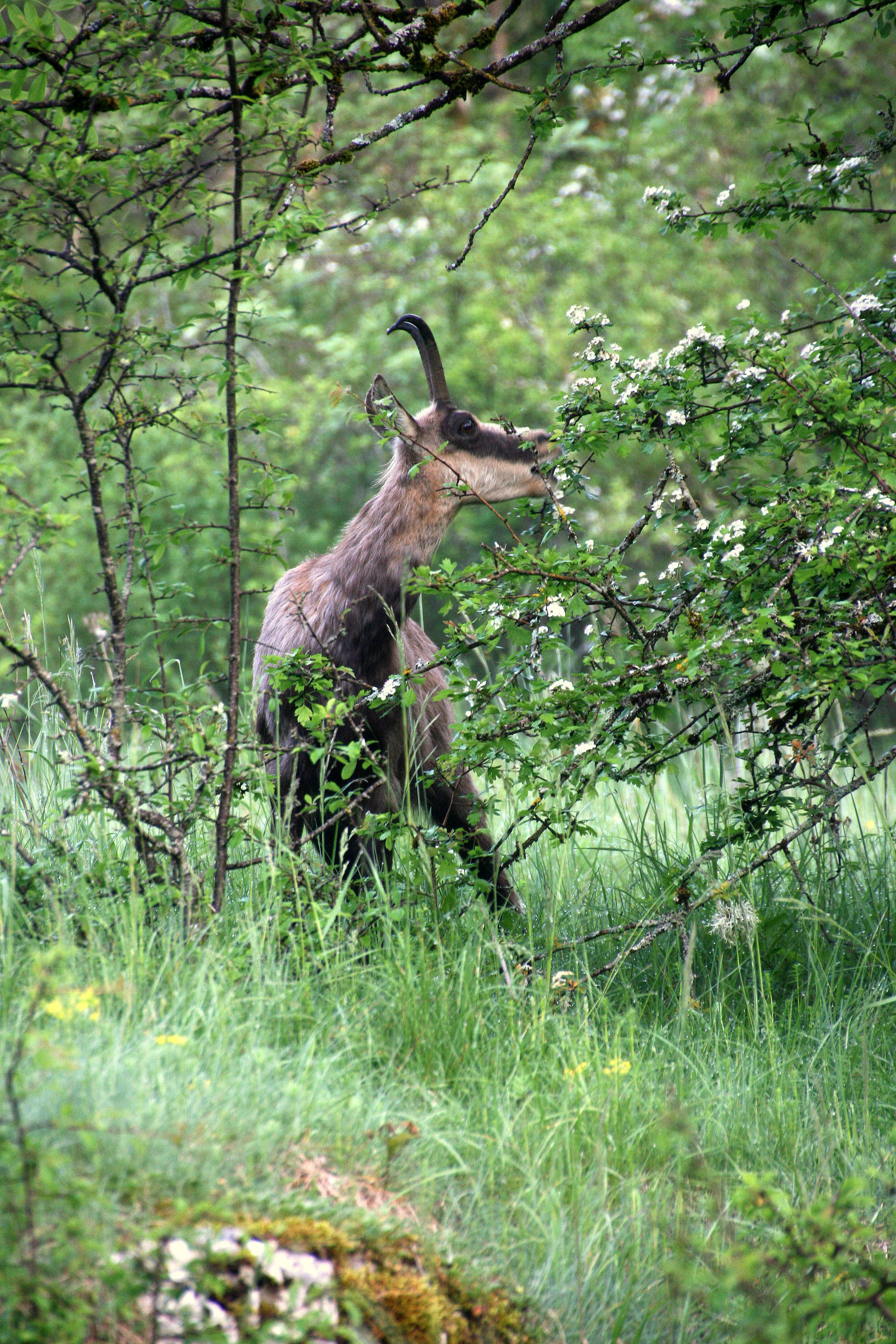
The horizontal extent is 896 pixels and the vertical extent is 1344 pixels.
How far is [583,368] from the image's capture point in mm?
4078

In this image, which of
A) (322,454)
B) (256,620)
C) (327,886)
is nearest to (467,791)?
(327,886)

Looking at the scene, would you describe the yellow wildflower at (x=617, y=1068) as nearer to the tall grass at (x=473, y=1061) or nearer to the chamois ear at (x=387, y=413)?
the tall grass at (x=473, y=1061)

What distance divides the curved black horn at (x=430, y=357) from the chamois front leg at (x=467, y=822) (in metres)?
1.99

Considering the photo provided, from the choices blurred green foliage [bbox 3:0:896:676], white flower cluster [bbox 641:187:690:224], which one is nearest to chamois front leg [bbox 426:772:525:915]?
white flower cluster [bbox 641:187:690:224]

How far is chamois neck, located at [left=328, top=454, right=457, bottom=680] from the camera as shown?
514 cm

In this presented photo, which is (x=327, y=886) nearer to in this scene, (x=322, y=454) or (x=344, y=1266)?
(x=344, y=1266)

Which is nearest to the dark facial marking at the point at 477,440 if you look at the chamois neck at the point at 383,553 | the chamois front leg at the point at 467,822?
the chamois neck at the point at 383,553

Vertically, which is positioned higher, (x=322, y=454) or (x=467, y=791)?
(x=322, y=454)

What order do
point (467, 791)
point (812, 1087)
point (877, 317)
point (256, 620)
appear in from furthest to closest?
1. point (256, 620)
2. point (467, 791)
3. point (877, 317)
4. point (812, 1087)

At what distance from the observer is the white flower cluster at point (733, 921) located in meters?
3.55

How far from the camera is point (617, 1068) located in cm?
306

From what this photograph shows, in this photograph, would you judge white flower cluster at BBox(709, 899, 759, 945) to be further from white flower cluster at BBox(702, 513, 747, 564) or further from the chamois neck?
the chamois neck

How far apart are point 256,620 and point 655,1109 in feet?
22.2

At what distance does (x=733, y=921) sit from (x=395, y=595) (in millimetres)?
2317
